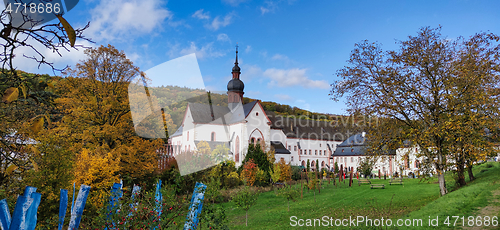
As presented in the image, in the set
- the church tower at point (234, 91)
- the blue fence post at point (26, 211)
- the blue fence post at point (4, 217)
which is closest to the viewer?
the blue fence post at point (4, 217)

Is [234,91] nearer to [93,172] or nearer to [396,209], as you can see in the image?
[93,172]

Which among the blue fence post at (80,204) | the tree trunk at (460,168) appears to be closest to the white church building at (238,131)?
the tree trunk at (460,168)

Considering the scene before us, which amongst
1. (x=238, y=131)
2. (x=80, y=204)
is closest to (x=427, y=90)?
(x=80, y=204)

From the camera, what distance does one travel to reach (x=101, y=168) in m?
12.5

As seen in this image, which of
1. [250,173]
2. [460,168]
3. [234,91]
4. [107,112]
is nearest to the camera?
[460,168]

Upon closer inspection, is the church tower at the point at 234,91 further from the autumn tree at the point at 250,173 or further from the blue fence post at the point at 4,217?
the blue fence post at the point at 4,217

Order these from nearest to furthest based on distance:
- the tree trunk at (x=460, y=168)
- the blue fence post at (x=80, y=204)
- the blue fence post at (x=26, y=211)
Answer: the blue fence post at (x=26, y=211)
the blue fence post at (x=80, y=204)
the tree trunk at (x=460, y=168)

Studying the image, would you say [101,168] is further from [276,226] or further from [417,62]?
[417,62]

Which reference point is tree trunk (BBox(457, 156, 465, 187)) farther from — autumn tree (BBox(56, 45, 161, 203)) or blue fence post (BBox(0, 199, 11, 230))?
autumn tree (BBox(56, 45, 161, 203))

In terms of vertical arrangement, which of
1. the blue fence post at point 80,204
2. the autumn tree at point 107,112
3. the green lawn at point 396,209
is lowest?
the green lawn at point 396,209

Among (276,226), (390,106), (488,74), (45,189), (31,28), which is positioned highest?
(488,74)

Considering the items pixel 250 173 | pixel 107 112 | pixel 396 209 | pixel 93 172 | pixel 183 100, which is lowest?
pixel 396 209

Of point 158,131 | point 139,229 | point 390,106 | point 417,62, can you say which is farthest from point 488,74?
point 158,131

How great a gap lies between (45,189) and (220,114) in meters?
39.5
